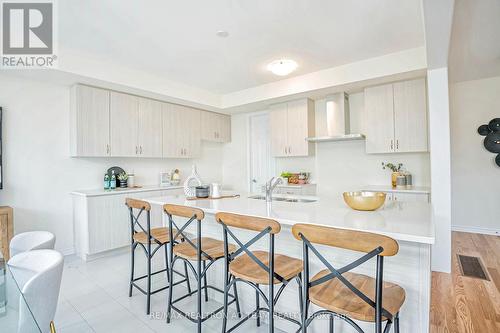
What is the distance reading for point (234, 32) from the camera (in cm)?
285

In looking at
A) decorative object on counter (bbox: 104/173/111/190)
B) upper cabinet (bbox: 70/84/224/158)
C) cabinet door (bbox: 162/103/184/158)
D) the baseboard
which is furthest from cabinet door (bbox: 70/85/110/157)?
the baseboard

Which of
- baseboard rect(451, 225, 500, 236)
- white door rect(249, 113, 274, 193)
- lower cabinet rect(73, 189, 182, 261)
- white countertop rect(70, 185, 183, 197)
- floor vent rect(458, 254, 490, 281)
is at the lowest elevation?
floor vent rect(458, 254, 490, 281)

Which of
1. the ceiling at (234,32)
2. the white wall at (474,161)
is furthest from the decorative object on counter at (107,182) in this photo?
the white wall at (474,161)

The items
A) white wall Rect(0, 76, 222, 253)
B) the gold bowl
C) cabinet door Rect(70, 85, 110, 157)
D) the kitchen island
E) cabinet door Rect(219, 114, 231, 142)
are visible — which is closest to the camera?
the kitchen island

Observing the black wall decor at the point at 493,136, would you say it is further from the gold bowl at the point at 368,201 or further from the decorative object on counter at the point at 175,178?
the decorative object on counter at the point at 175,178

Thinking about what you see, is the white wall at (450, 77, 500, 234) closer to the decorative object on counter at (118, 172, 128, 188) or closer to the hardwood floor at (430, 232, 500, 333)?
the hardwood floor at (430, 232, 500, 333)

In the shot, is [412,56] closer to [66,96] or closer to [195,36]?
[195,36]

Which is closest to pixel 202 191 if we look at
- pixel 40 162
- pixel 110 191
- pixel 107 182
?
pixel 110 191

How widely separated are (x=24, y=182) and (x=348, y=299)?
3.92m

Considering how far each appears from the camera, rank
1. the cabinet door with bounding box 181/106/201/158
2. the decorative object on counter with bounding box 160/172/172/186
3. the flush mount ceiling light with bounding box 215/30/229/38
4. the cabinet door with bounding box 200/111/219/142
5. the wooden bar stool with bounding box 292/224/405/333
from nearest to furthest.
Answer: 1. the wooden bar stool with bounding box 292/224/405/333
2. the flush mount ceiling light with bounding box 215/30/229/38
3. the decorative object on counter with bounding box 160/172/172/186
4. the cabinet door with bounding box 181/106/201/158
5. the cabinet door with bounding box 200/111/219/142

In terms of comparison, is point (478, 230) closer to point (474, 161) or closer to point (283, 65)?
point (474, 161)

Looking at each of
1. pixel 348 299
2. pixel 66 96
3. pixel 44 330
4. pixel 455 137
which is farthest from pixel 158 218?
pixel 455 137

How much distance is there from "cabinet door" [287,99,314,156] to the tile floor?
9.12 ft

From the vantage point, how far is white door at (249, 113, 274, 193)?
5.56m
